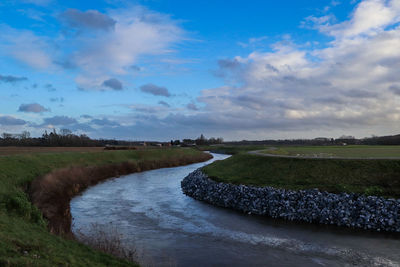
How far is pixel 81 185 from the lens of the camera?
37094mm

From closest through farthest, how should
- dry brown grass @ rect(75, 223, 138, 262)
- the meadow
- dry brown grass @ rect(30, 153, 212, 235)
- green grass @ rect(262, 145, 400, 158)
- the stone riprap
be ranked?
dry brown grass @ rect(75, 223, 138, 262) → the stone riprap → dry brown grass @ rect(30, 153, 212, 235) → the meadow → green grass @ rect(262, 145, 400, 158)

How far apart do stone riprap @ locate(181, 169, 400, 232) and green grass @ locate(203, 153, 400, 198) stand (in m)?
1.45

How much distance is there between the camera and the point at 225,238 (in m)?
17.8

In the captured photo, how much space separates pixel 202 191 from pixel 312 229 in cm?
1387

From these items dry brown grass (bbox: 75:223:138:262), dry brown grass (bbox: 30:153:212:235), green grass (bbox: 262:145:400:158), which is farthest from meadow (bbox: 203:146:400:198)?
dry brown grass (bbox: 30:153:212:235)

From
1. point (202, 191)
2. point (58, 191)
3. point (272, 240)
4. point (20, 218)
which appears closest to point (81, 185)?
point (58, 191)

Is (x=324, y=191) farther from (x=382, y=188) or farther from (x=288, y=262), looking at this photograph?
(x=288, y=262)

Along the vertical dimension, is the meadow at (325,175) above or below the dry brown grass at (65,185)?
above

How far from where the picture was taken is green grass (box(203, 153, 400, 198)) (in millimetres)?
23797

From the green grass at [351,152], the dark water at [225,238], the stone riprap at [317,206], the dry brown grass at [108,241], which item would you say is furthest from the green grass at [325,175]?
the dry brown grass at [108,241]

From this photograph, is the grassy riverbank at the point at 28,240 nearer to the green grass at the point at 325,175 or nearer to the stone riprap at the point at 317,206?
the stone riprap at the point at 317,206

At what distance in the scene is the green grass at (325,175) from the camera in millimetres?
23797

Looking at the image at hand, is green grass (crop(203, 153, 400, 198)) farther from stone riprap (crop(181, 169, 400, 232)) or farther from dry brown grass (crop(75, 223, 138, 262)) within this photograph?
dry brown grass (crop(75, 223, 138, 262))

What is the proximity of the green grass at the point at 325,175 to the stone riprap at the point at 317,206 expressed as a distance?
145 cm
